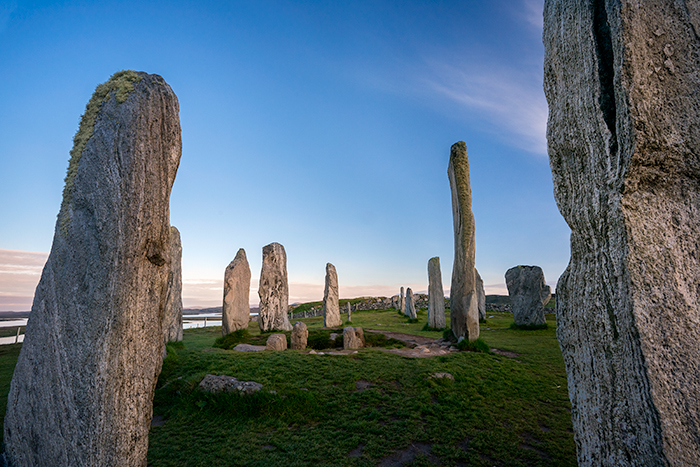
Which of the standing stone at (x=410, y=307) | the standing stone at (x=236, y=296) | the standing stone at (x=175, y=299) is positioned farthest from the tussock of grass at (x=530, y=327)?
the standing stone at (x=175, y=299)

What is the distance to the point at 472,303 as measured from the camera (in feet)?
33.5

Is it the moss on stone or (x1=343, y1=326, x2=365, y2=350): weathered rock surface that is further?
(x1=343, y1=326, x2=365, y2=350): weathered rock surface

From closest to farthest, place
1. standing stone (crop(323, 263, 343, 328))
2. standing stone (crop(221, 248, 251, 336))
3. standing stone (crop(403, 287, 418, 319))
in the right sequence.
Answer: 1. standing stone (crop(221, 248, 251, 336))
2. standing stone (crop(323, 263, 343, 328))
3. standing stone (crop(403, 287, 418, 319))

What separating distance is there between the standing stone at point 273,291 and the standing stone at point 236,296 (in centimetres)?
70

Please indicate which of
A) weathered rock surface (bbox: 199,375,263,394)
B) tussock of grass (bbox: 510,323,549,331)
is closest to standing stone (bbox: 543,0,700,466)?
weathered rock surface (bbox: 199,375,263,394)

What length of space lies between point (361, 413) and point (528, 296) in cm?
1226

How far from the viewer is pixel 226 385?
5906 millimetres

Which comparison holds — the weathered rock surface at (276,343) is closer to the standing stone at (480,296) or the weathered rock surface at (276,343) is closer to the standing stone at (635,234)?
the standing stone at (635,234)

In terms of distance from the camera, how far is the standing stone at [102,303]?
114 inches

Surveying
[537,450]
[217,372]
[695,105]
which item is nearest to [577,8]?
[695,105]

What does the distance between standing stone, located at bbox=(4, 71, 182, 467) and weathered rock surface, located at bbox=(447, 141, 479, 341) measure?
347 inches

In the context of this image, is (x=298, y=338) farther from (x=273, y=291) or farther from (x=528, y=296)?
(x=528, y=296)

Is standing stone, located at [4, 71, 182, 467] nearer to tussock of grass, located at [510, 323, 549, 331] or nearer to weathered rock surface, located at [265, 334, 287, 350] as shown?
weathered rock surface, located at [265, 334, 287, 350]

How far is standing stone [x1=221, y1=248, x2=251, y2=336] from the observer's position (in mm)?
12734
